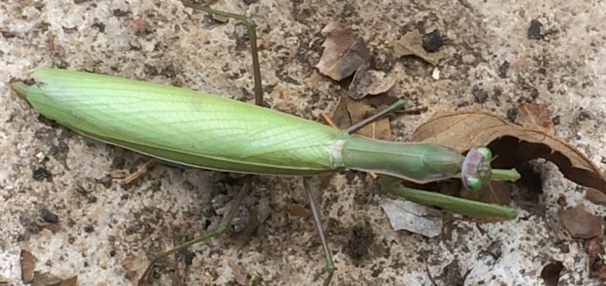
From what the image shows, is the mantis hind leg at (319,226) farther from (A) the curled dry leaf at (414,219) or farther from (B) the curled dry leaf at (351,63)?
(B) the curled dry leaf at (351,63)

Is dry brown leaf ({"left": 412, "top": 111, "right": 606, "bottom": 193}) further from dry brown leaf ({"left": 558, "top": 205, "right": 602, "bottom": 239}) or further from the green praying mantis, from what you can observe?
the green praying mantis

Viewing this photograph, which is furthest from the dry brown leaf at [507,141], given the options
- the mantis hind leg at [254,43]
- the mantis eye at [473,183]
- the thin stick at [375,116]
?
the mantis hind leg at [254,43]

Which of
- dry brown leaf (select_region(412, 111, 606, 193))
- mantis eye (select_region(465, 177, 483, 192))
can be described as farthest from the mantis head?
dry brown leaf (select_region(412, 111, 606, 193))

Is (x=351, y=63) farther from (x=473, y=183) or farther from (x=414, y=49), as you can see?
(x=473, y=183)

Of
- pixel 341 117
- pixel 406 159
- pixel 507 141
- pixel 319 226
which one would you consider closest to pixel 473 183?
pixel 406 159

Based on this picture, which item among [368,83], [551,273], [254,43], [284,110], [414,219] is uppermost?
[254,43]

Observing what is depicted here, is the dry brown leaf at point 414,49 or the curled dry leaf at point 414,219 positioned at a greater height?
the dry brown leaf at point 414,49
